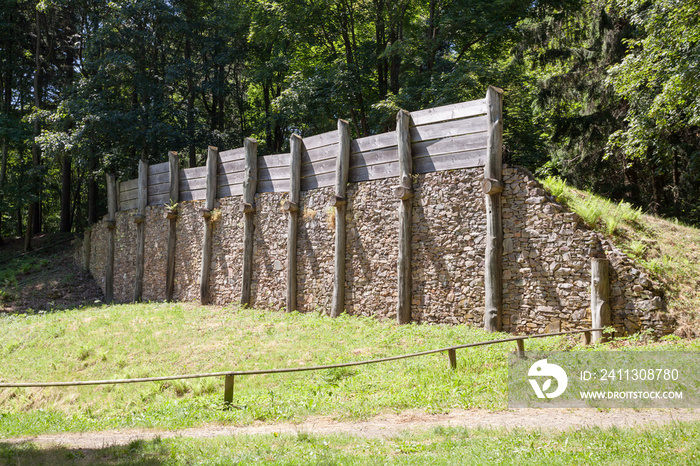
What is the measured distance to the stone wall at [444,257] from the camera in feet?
32.2

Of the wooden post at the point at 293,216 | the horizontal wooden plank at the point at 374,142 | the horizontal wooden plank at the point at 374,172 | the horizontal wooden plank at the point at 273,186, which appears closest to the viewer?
the horizontal wooden plank at the point at 374,172

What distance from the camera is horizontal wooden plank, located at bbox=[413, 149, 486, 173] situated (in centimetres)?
1127

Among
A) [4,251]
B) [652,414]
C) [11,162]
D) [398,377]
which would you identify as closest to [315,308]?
[398,377]

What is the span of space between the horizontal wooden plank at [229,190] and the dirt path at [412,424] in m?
9.82

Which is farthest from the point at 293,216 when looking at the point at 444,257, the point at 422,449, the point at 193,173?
the point at 422,449

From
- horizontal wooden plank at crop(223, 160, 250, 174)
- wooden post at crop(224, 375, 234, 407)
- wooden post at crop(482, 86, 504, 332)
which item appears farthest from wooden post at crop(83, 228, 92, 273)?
wooden post at crop(482, 86, 504, 332)

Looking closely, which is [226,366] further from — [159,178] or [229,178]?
[159,178]

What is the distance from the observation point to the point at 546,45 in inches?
770

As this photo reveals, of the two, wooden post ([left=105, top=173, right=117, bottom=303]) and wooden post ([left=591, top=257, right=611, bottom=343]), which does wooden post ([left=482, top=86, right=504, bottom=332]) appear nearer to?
wooden post ([left=591, top=257, right=611, bottom=343])

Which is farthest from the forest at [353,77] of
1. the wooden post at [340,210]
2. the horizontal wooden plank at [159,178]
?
the wooden post at [340,210]

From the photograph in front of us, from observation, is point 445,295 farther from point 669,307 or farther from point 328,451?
point 328,451

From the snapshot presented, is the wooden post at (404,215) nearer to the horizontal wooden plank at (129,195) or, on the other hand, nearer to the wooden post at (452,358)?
the wooden post at (452,358)

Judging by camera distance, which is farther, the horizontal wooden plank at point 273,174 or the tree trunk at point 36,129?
the tree trunk at point 36,129

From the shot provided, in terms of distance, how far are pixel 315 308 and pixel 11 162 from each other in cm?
2812
